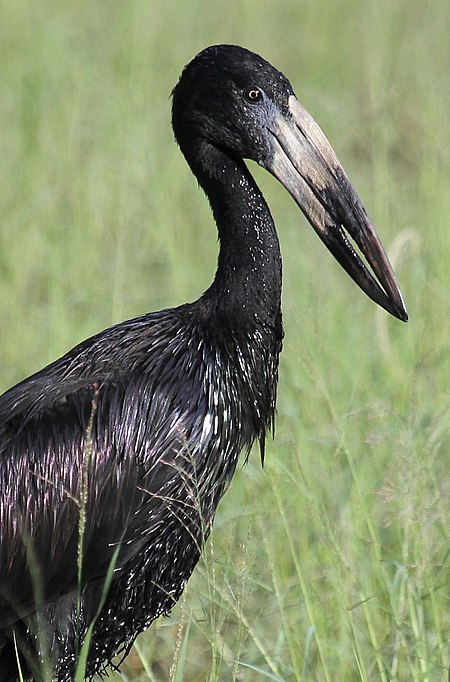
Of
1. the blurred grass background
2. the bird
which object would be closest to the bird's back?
the bird

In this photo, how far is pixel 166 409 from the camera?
3.36 m

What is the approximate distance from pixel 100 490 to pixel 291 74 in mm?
5615

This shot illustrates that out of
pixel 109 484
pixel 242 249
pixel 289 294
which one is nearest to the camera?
pixel 109 484

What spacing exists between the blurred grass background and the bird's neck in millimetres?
288

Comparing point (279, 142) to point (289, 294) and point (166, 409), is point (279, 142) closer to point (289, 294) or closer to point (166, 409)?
point (166, 409)

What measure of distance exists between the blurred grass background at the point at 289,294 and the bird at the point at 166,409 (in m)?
0.16

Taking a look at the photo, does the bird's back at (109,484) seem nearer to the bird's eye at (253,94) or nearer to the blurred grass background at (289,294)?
the blurred grass background at (289,294)

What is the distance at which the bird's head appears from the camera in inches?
139

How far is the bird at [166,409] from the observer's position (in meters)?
3.29

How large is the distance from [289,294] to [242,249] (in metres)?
1.73

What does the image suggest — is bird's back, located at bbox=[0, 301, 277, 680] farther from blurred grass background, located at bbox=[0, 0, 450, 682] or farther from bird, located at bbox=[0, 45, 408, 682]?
blurred grass background, located at bbox=[0, 0, 450, 682]

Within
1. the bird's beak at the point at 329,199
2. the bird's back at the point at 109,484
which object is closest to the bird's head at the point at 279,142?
the bird's beak at the point at 329,199

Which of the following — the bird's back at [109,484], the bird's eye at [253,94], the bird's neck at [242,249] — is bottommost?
the bird's back at [109,484]

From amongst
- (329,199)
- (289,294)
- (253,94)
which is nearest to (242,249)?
(329,199)
